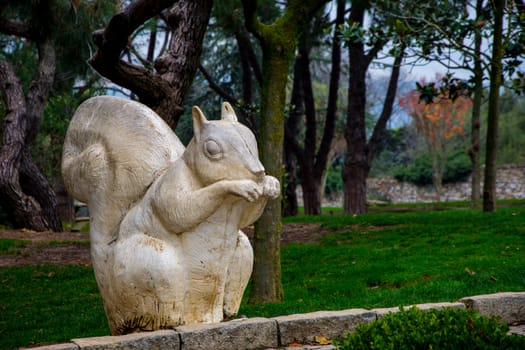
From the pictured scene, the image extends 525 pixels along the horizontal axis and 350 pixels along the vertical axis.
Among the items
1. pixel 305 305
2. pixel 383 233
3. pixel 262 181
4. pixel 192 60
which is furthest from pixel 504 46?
pixel 262 181

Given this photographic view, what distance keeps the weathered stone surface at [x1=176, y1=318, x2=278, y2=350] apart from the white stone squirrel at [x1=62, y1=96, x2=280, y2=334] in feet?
0.68

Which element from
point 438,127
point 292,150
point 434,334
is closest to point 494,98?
point 292,150

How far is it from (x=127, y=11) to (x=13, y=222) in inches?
378

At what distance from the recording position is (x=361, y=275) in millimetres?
9422

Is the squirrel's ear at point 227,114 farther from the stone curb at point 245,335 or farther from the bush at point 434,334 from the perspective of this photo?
the bush at point 434,334

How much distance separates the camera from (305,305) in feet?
24.1

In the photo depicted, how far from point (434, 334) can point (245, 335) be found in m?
1.77

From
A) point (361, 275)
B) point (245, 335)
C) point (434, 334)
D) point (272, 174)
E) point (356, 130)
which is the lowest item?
point (361, 275)

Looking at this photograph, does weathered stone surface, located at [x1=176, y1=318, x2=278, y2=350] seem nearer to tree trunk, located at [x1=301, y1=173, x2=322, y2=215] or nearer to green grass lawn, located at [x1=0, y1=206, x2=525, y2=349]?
green grass lawn, located at [x1=0, y1=206, x2=525, y2=349]

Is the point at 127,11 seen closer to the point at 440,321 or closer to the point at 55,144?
the point at 440,321

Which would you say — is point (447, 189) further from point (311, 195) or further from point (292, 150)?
point (311, 195)

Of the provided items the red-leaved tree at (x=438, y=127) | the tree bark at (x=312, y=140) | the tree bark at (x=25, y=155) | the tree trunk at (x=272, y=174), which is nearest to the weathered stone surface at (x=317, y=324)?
the tree trunk at (x=272, y=174)

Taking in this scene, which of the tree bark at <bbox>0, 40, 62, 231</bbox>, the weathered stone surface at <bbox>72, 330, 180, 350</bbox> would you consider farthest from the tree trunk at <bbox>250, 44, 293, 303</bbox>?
the tree bark at <bbox>0, 40, 62, 231</bbox>

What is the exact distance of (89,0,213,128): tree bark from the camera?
24.8 feet
